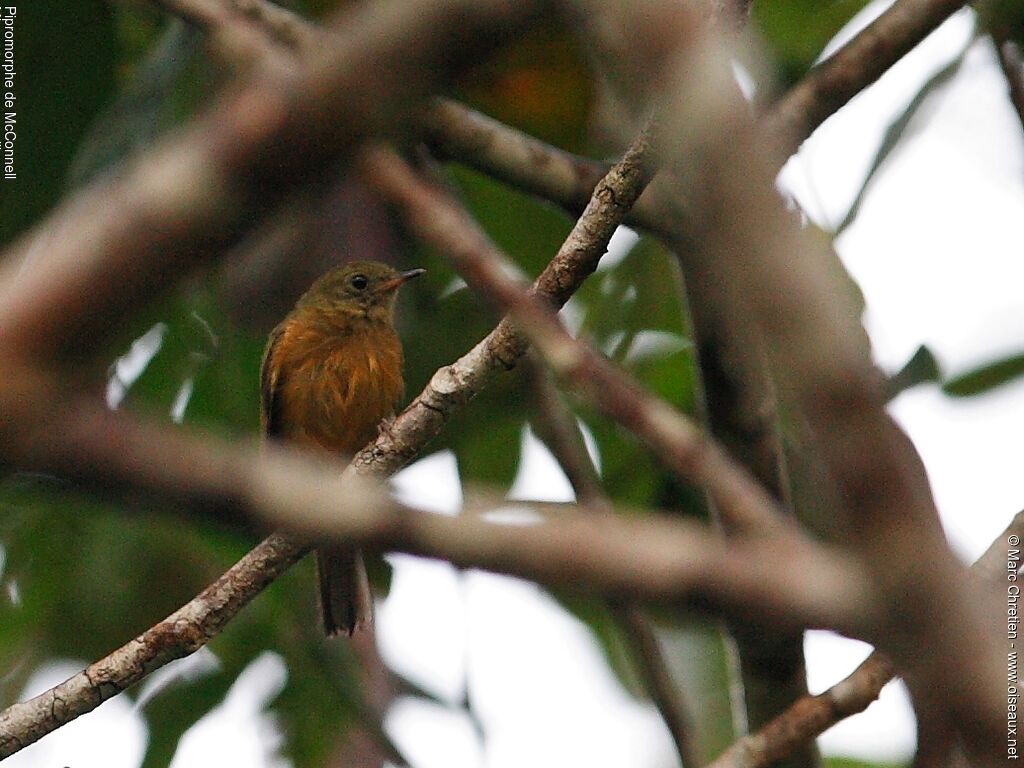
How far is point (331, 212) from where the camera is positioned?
8109 mm

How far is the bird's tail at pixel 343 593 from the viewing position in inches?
256

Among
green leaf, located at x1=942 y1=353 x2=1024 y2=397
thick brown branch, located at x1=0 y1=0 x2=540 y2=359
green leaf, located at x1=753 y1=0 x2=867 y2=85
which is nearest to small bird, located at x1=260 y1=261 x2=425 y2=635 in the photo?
green leaf, located at x1=753 y1=0 x2=867 y2=85

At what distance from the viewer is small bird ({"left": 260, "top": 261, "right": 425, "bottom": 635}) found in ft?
21.7

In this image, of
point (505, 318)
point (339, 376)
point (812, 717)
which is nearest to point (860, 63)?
point (505, 318)

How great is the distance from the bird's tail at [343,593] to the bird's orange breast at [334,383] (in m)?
0.58

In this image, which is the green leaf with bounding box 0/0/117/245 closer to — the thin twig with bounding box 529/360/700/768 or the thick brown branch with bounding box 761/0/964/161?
the thin twig with bounding box 529/360/700/768

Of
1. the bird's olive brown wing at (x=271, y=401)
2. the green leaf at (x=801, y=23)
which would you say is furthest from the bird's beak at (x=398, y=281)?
the green leaf at (x=801, y=23)

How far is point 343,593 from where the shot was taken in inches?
258

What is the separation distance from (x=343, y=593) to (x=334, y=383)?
106cm

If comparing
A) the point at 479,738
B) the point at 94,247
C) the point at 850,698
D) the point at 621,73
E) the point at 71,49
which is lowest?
the point at 479,738

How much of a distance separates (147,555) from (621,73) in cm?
623

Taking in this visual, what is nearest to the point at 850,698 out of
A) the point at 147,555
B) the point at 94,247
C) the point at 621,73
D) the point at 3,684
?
the point at 621,73

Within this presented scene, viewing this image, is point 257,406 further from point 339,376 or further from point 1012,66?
point 1012,66

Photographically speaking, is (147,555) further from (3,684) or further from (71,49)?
(71,49)
